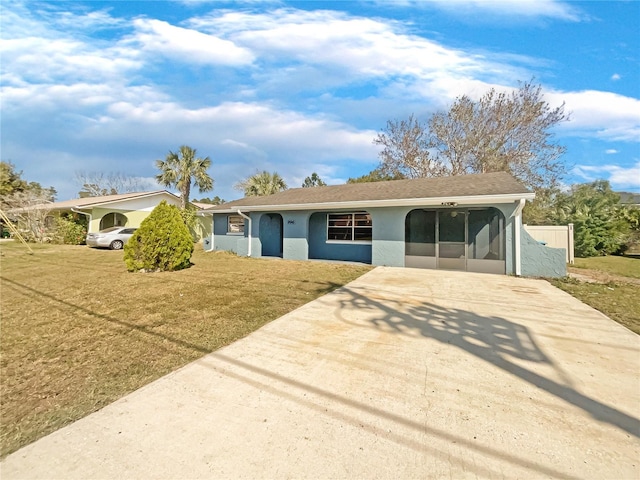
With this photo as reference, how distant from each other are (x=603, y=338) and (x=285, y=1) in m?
10.6

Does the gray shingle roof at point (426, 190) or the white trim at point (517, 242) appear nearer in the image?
the white trim at point (517, 242)

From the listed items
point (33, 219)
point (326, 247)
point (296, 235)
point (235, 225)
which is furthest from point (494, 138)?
point (33, 219)

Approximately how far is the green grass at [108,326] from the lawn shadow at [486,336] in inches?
70.3

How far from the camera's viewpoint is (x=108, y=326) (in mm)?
4414

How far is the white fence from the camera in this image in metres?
12.6

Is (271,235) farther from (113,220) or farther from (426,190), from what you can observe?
(113,220)

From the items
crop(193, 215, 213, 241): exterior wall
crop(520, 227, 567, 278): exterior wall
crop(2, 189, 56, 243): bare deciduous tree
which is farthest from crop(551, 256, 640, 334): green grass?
crop(2, 189, 56, 243): bare deciduous tree

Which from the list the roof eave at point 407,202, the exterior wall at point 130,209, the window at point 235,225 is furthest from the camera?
the exterior wall at point 130,209

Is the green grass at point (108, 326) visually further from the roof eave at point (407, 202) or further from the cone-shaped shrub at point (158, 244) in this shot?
the roof eave at point (407, 202)

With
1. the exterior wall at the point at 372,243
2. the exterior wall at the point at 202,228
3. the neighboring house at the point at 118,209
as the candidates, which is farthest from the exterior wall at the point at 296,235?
the exterior wall at the point at 202,228

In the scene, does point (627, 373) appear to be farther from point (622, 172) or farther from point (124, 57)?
point (622, 172)

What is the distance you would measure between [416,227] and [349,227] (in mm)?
2847

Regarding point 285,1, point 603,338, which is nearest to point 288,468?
point 603,338

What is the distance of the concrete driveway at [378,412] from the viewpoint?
5.86 feet
